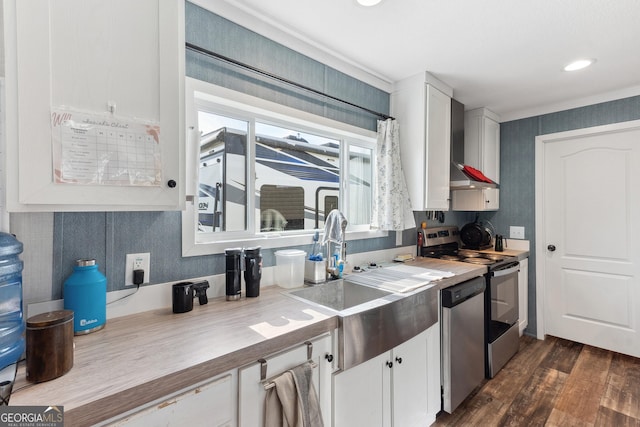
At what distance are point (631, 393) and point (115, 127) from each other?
357 centimetres

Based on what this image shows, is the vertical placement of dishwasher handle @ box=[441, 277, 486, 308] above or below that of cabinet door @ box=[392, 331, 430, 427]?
above

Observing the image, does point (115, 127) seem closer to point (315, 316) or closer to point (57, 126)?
point (57, 126)

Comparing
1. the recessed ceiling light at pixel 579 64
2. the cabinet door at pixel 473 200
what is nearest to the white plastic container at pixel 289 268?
the cabinet door at pixel 473 200

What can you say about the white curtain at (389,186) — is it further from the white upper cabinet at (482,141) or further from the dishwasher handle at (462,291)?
the white upper cabinet at (482,141)

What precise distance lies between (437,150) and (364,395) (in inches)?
75.1

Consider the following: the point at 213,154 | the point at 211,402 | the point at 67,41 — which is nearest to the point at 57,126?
the point at 67,41

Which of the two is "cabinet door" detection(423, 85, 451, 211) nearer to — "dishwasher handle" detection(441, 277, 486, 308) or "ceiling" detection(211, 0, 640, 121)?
"ceiling" detection(211, 0, 640, 121)

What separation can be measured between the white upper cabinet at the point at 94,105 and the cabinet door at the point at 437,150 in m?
1.87

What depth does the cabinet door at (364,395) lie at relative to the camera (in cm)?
128

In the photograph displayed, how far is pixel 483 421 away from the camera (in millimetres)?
1916

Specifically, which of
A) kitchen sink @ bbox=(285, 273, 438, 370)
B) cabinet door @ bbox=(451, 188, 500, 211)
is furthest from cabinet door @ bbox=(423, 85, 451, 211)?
kitchen sink @ bbox=(285, 273, 438, 370)

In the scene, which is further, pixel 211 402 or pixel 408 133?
pixel 408 133

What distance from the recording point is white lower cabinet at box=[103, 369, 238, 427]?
787mm

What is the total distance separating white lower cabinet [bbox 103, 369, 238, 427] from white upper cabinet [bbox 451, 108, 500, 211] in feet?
9.29
